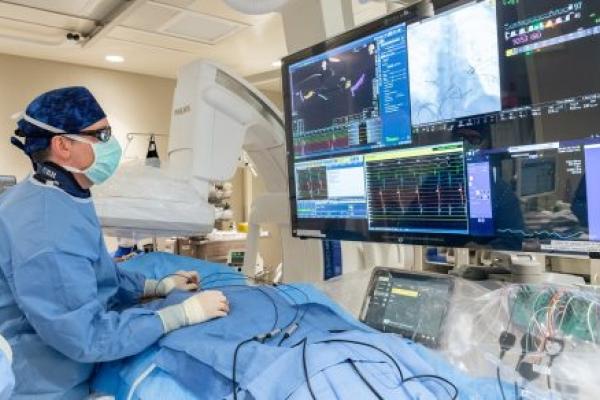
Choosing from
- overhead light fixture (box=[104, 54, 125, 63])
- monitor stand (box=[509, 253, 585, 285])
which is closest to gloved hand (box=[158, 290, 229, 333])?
monitor stand (box=[509, 253, 585, 285])

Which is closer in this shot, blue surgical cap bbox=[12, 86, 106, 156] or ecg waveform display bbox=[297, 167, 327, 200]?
blue surgical cap bbox=[12, 86, 106, 156]

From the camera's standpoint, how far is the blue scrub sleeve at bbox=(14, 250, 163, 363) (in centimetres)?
103

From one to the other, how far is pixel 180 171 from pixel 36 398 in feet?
2.43

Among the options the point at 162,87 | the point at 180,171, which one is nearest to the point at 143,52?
the point at 162,87

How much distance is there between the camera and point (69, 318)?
103 cm

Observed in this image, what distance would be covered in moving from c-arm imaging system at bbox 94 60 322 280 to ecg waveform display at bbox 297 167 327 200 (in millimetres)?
253

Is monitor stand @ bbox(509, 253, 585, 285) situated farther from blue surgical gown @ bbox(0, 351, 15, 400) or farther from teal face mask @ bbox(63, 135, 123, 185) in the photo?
teal face mask @ bbox(63, 135, 123, 185)

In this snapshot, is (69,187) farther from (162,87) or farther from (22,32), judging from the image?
(162,87)

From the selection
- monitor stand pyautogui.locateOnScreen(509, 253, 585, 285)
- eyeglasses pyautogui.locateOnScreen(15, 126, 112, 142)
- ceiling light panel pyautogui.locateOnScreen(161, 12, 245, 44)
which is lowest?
monitor stand pyautogui.locateOnScreen(509, 253, 585, 285)

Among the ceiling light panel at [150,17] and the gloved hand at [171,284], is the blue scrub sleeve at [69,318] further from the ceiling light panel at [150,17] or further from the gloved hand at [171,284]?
the ceiling light panel at [150,17]

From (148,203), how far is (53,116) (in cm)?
34

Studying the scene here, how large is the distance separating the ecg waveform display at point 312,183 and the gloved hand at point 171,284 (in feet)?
1.45

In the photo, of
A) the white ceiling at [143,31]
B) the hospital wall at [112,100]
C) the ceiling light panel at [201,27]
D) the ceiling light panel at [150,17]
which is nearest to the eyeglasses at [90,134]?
the white ceiling at [143,31]

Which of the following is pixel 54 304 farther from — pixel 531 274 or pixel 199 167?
pixel 531 274
